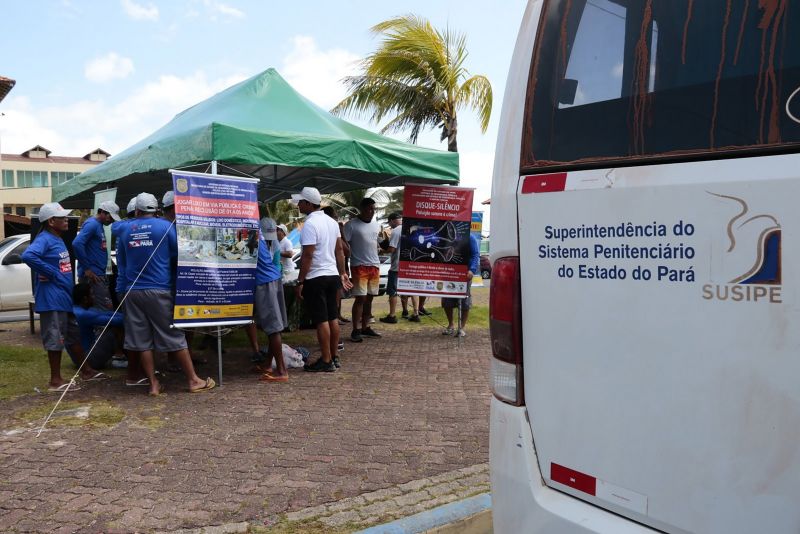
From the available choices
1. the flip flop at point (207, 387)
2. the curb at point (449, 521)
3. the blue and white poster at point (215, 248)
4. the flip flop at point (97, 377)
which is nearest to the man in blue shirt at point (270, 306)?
the blue and white poster at point (215, 248)

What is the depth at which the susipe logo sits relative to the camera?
61.9 inches

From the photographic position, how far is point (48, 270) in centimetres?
600

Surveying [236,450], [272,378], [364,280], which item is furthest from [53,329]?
[364,280]

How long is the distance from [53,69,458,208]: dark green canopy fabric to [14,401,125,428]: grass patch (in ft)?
8.56

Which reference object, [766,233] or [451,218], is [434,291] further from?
[766,233]

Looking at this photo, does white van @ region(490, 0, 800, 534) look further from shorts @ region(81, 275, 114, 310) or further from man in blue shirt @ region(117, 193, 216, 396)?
shorts @ region(81, 275, 114, 310)

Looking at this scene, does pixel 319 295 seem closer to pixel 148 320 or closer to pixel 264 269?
pixel 264 269

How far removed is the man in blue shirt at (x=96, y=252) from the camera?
7059mm

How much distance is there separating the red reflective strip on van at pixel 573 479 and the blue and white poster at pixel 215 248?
181 inches

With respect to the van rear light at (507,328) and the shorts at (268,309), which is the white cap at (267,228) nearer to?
the shorts at (268,309)

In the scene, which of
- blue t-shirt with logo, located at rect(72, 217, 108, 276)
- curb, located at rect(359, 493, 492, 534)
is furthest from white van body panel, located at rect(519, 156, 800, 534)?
blue t-shirt with logo, located at rect(72, 217, 108, 276)

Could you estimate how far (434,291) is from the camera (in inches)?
338

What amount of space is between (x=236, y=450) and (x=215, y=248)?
2.25 meters

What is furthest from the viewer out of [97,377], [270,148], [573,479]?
[97,377]
